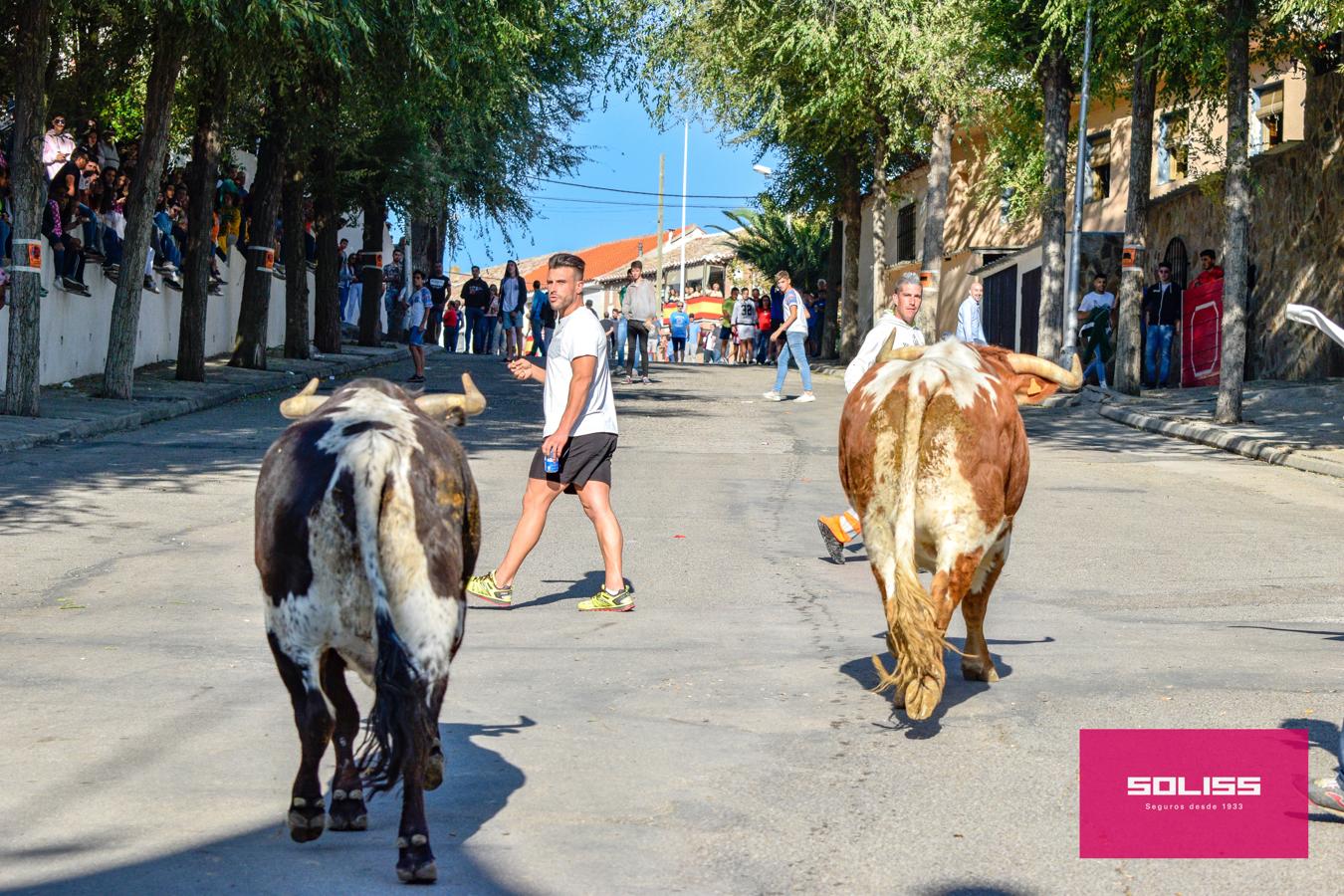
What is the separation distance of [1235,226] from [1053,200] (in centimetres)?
708

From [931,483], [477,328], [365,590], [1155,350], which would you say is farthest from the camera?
[477,328]

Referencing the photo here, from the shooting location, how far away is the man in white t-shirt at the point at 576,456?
28.6 ft

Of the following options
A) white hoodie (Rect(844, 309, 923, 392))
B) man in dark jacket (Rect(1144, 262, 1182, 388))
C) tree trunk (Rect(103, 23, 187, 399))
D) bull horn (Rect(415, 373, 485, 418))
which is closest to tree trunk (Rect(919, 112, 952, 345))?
man in dark jacket (Rect(1144, 262, 1182, 388))

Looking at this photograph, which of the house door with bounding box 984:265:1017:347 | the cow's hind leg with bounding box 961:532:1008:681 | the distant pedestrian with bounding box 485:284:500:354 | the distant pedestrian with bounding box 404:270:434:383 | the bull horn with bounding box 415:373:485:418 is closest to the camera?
the bull horn with bounding box 415:373:485:418

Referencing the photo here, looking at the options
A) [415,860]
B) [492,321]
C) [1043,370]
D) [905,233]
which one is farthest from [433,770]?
[905,233]

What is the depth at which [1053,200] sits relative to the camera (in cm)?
2672

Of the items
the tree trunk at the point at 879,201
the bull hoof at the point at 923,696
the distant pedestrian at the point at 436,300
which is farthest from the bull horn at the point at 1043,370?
the distant pedestrian at the point at 436,300

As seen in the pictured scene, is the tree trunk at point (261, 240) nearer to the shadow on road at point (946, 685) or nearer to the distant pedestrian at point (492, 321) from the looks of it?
the distant pedestrian at point (492, 321)

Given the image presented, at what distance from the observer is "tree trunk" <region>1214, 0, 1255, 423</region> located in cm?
1947

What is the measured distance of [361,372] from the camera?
28344 mm

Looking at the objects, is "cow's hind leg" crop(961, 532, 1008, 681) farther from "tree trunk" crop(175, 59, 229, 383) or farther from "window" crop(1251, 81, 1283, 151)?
"window" crop(1251, 81, 1283, 151)

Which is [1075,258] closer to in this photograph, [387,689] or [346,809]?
[346,809]

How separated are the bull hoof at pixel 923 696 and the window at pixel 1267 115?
27371mm

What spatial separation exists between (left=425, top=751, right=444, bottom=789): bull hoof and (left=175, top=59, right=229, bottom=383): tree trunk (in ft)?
60.6
